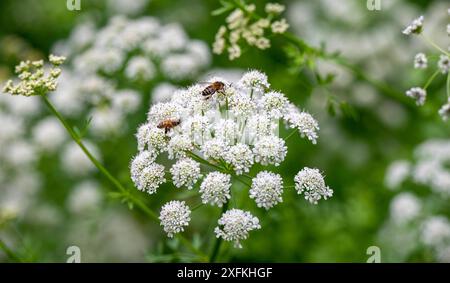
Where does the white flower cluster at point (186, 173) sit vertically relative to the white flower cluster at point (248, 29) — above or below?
below

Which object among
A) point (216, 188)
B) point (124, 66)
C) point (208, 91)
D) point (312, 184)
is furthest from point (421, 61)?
point (124, 66)

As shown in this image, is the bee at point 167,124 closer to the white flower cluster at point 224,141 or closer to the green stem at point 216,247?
the white flower cluster at point 224,141

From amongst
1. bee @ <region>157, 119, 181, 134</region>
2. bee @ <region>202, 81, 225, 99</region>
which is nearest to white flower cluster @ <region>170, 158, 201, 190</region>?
bee @ <region>157, 119, 181, 134</region>

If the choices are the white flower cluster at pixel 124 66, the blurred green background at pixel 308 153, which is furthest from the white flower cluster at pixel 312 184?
the white flower cluster at pixel 124 66

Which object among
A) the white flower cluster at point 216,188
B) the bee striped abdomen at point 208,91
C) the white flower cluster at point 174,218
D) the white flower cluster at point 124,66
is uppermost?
the white flower cluster at point 124,66

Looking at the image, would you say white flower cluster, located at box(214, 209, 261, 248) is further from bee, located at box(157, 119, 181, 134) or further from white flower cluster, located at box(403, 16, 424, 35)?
white flower cluster, located at box(403, 16, 424, 35)

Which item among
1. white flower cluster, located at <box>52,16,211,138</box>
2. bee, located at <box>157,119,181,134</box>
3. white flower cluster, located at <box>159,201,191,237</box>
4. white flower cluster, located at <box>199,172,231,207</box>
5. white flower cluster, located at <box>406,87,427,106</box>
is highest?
white flower cluster, located at <box>52,16,211,138</box>
